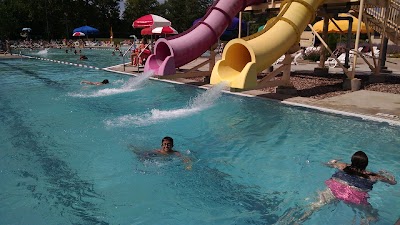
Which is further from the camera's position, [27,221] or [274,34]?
[274,34]

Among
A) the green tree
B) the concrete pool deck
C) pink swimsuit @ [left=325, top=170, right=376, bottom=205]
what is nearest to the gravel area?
the concrete pool deck

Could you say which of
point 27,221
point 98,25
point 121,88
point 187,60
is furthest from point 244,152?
point 98,25

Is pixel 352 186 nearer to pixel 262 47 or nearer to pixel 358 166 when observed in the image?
pixel 358 166

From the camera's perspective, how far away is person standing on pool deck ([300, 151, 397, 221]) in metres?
4.49

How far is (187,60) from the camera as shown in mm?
12984

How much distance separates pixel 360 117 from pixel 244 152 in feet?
11.5

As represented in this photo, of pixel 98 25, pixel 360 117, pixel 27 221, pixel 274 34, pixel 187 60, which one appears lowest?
pixel 27 221

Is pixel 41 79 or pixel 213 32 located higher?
pixel 213 32

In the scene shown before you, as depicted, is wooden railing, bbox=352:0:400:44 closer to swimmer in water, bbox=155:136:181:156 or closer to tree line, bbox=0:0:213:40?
swimmer in water, bbox=155:136:181:156

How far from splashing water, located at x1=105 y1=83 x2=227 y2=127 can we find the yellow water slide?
0.58m

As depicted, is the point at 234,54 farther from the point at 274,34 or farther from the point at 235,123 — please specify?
the point at 235,123

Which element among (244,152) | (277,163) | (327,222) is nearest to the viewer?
(327,222)

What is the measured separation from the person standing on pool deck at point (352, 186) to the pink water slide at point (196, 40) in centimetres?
860

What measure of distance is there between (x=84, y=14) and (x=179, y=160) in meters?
63.3
